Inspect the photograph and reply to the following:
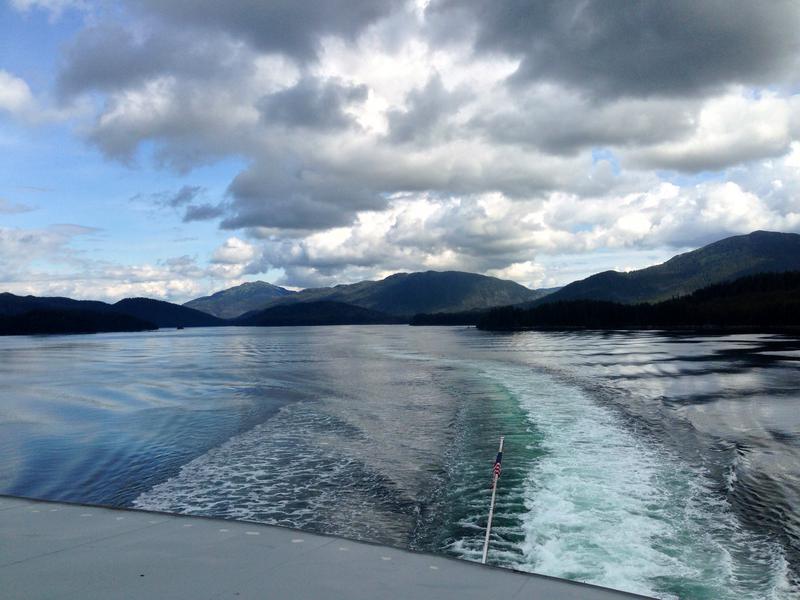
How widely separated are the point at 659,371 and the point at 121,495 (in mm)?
45462

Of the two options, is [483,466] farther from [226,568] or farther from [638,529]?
[226,568]

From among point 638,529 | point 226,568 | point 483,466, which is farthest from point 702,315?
point 226,568

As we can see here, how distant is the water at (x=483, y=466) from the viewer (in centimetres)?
1138

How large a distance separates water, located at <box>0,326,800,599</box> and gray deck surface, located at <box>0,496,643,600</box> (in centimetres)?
435

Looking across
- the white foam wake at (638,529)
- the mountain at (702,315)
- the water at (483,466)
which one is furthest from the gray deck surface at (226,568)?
the mountain at (702,315)

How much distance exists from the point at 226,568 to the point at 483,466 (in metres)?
12.4

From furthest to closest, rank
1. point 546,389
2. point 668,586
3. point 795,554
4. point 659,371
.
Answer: point 659,371, point 546,389, point 795,554, point 668,586

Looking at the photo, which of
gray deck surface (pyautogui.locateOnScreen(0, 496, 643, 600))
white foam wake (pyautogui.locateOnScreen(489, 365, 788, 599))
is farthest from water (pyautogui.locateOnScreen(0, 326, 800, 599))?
gray deck surface (pyautogui.locateOnScreen(0, 496, 643, 600))

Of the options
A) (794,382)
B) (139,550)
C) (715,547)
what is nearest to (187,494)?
(139,550)

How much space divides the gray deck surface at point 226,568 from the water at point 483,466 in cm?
435

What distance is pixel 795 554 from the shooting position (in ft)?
35.3

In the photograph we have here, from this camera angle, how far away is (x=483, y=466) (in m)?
18.0

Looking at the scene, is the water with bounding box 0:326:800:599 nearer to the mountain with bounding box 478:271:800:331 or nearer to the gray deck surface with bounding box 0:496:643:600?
the gray deck surface with bounding box 0:496:643:600

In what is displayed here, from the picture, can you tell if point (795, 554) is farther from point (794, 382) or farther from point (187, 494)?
point (794, 382)
